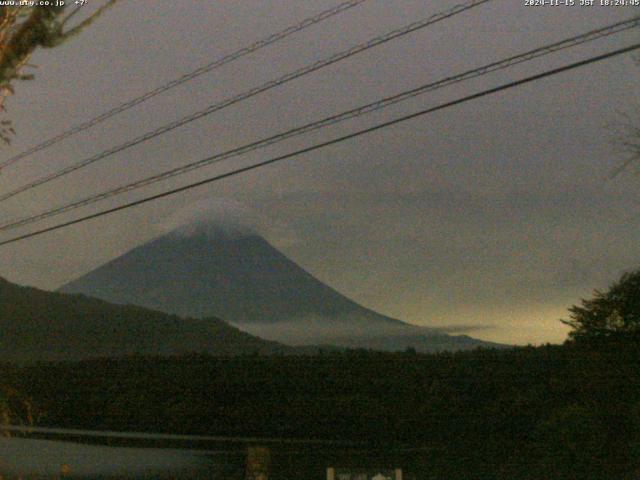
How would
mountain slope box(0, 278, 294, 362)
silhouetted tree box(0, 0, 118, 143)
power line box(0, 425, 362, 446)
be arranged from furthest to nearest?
mountain slope box(0, 278, 294, 362) < power line box(0, 425, 362, 446) < silhouetted tree box(0, 0, 118, 143)

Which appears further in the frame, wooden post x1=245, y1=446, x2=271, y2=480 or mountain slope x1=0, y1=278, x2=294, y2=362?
mountain slope x1=0, y1=278, x2=294, y2=362

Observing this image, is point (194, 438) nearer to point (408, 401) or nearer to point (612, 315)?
point (408, 401)

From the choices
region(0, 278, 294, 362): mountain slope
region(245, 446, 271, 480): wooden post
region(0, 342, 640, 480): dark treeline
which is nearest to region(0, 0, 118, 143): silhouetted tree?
region(245, 446, 271, 480): wooden post

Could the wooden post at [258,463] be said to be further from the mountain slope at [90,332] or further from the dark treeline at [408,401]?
the mountain slope at [90,332]

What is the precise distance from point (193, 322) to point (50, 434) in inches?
558

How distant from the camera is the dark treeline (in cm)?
1388

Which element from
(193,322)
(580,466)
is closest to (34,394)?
(580,466)

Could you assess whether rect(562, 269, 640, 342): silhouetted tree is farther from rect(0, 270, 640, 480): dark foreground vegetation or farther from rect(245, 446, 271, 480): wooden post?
rect(245, 446, 271, 480): wooden post

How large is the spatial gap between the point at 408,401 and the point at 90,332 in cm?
1680

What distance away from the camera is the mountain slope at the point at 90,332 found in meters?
31.4

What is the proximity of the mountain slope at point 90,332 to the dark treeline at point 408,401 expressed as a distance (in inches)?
310

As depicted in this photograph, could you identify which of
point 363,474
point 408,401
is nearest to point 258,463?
point 363,474

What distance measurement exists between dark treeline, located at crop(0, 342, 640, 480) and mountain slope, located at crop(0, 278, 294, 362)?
7871 mm

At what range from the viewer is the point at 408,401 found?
1945 centimetres
